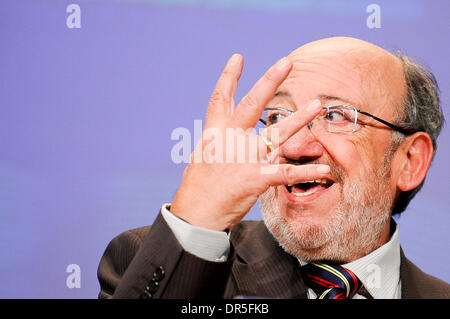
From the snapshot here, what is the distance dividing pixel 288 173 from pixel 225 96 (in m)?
0.23

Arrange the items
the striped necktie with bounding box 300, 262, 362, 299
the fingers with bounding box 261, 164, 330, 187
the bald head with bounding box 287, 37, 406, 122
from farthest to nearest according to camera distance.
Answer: the bald head with bounding box 287, 37, 406, 122 < the striped necktie with bounding box 300, 262, 362, 299 < the fingers with bounding box 261, 164, 330, 187

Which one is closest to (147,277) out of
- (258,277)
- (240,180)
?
(240,180)

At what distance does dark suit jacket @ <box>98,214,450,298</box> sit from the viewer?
1200 millimetres

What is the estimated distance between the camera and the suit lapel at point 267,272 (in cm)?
167

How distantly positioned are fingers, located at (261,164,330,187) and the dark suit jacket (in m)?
0.22

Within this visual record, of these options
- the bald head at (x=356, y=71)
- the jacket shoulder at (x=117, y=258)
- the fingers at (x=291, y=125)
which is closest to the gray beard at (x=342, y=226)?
the bald head at (x=356, y=71)

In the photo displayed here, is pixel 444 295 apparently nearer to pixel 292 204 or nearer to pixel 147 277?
pixel 292 204

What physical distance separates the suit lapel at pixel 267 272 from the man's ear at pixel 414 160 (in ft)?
1.65

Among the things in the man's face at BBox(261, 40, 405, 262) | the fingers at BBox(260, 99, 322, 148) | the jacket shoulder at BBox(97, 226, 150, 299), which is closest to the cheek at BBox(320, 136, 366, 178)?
the man's face at BBox(261, 40, 405, 262)

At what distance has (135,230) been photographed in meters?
1.84

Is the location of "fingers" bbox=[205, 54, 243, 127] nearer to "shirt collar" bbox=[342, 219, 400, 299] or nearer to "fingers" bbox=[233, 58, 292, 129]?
"fingers" bbox=[233, 58, 292, 129]

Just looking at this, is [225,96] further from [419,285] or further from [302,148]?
[419,285]

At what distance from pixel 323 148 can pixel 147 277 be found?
0.75 meters

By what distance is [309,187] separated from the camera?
173 cm
